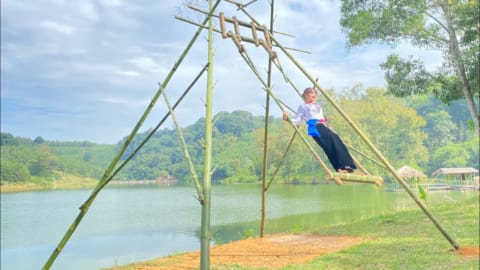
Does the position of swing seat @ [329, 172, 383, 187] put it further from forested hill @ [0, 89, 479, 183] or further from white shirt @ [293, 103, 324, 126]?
forested hill @ [0, 89, 479, 183]

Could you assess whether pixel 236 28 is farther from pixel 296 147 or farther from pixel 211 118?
pixel 296 147

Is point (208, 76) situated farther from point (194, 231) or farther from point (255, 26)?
point (194, 231)

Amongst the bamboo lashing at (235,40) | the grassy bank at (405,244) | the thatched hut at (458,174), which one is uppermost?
the bamboo lashing at (235,40)

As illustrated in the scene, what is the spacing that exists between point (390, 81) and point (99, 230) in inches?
574

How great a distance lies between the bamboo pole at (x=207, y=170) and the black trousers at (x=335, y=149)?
4.97ft

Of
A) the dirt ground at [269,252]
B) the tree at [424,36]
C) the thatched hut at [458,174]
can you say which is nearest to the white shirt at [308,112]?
the dirt ground at [269,252]

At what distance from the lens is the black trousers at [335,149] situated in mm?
4773

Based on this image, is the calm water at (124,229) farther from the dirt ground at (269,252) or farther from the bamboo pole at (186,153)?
the bamboo pole at (186,153)

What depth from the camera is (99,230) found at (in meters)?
18.6

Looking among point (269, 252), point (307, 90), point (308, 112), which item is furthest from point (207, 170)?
point (269, 252)

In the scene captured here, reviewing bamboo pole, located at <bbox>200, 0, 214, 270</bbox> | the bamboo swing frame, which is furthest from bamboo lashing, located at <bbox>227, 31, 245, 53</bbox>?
bamboo pole, located at <bbox>200, 0, 214, 270</bbox>

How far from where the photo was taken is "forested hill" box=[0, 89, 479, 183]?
40.9m

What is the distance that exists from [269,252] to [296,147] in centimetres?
3541

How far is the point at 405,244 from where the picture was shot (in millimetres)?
7984
